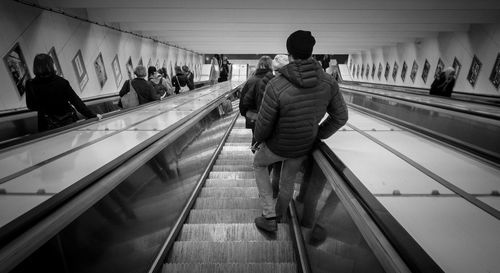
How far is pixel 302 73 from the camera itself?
6.63ft

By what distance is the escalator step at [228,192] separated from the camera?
13.1ft

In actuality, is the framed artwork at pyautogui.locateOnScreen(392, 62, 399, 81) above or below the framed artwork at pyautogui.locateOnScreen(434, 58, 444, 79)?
below

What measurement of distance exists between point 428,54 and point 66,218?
48.1 feet

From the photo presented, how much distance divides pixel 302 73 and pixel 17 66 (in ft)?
21.8

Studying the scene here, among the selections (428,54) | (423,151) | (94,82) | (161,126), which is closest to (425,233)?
(423,151)

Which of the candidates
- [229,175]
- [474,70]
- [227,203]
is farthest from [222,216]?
[474,70]

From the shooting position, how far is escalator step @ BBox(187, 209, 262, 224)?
328 cm

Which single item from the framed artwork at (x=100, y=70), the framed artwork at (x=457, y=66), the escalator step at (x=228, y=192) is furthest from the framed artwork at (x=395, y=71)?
the escalator step at (x=228, y=192)

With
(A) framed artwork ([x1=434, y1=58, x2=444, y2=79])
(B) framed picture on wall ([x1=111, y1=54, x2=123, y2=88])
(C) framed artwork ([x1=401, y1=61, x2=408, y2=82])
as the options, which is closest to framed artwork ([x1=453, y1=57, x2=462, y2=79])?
(A) framed artwork ([x1=434, y1=58, x2=444, y2=79])

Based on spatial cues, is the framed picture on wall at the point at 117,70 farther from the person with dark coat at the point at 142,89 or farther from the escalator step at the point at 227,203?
the escalator step at the point at 227,203

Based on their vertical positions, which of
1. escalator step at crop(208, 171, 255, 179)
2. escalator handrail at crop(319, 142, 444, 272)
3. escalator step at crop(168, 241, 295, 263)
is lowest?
escalator step at crop(208, 171, 255, 179)

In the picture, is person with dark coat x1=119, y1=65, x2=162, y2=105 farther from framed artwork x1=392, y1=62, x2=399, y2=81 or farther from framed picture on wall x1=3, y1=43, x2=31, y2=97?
framed artwork x1=392, y1=62, x2=399, y2=81

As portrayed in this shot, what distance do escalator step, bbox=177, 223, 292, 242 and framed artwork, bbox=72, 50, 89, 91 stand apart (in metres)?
7.05

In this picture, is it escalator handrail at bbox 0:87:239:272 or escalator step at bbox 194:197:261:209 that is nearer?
escalator handrail at bbox 0:87:239:272
